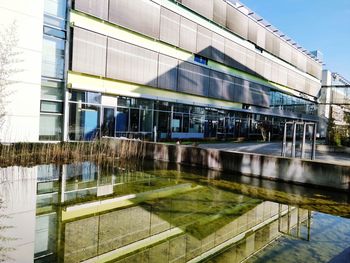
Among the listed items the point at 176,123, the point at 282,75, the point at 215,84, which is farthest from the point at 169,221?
the point at 282,75

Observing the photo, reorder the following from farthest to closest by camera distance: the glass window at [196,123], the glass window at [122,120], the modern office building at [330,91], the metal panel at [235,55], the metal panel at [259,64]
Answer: the modern office building at [330,91] → the metal panel at [259,64] → the metal panel at [235,55] → the glass window at [196,123] → the glass window at [122,120]

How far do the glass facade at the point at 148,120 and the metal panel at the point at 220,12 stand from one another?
27.8 ft

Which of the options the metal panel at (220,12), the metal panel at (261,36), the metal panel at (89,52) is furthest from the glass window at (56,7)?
the metal panel at (261,36)

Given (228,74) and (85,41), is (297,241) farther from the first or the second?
(228,74)

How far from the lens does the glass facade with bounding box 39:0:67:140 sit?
1822cm

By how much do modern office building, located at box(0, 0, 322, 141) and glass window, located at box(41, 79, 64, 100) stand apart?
0.19 ft

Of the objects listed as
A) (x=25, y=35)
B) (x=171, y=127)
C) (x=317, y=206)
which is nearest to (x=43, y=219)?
(x=317, y=206)

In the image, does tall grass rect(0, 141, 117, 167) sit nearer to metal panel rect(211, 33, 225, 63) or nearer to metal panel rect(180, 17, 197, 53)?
metal panel rect(180, 17, 197, 53)

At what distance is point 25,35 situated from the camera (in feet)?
55.5

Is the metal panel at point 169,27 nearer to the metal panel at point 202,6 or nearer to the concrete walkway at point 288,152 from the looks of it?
the metal panel at point 202,6

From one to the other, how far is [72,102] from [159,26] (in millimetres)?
9795

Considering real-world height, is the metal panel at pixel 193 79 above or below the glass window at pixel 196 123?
above

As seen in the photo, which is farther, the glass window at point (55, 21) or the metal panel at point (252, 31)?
the metal panel at point (252, 31)

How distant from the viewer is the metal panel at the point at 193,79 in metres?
27.8
